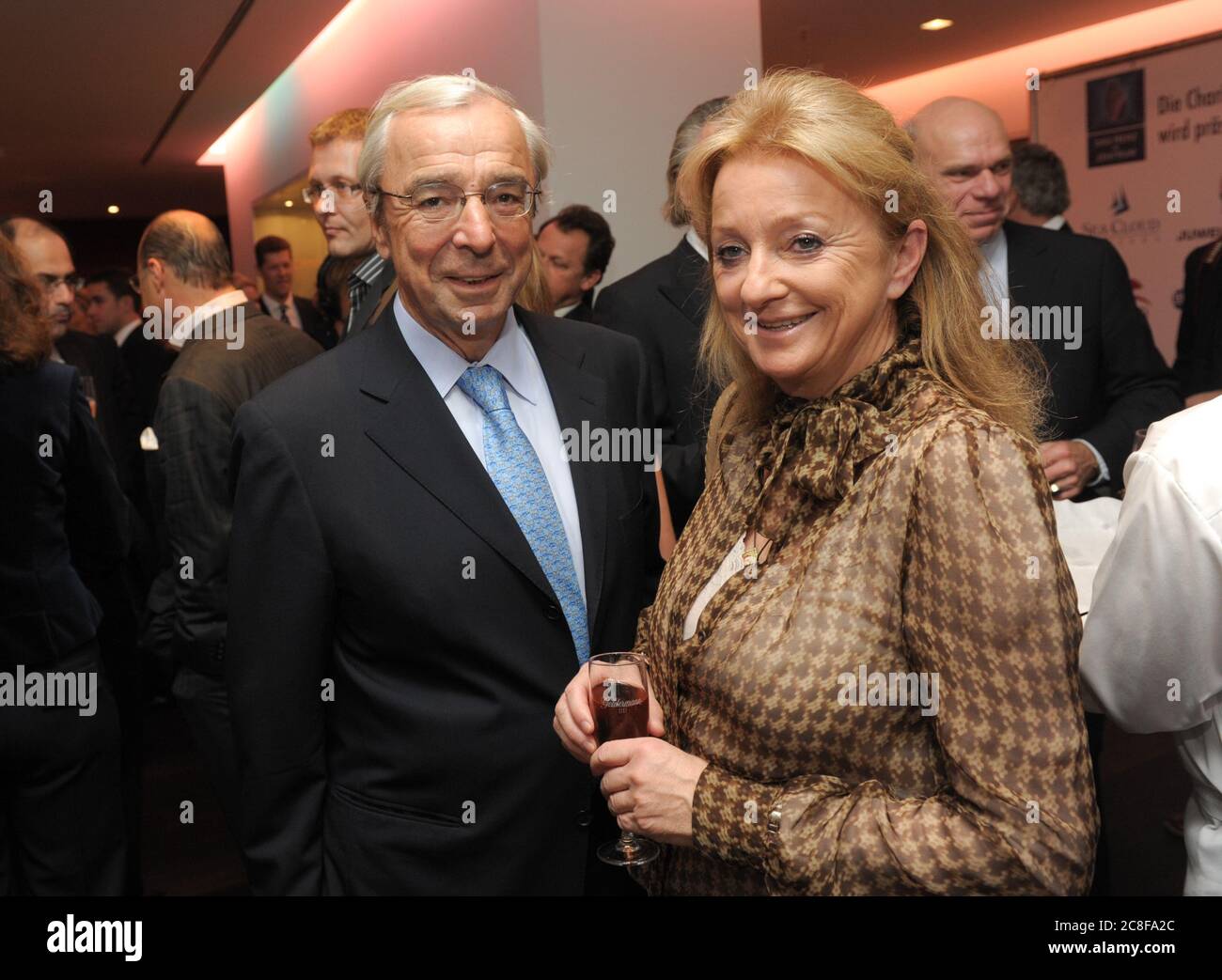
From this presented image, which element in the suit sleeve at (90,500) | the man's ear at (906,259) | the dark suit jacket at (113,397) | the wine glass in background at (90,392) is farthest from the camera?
the dark suit jacket at (113,397)

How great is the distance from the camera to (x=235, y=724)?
1.68 meters

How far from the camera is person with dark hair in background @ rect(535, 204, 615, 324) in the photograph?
378 cm

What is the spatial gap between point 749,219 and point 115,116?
8765 mm

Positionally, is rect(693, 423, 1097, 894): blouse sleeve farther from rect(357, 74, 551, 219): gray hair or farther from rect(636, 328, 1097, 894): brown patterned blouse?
rect(357, 74, 551, 219): gray hair

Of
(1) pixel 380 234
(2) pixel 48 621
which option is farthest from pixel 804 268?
(2) pixel 48 621

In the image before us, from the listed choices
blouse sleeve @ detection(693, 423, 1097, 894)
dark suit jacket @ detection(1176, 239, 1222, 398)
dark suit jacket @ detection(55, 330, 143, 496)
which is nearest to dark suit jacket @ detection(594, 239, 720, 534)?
blouse sleeve @ detection(693, 423, 1097, 894)

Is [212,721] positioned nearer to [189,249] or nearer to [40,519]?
[40,519]

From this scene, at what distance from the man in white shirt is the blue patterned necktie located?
0.74 metres

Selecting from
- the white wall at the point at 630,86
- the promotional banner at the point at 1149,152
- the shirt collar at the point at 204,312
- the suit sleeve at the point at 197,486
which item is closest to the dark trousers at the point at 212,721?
the suit sleeve at the point at 197,486

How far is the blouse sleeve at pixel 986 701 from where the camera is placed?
114cm

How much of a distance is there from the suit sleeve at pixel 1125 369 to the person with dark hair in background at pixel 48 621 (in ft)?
7.89

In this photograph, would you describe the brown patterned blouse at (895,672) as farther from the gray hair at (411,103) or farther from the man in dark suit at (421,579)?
the gray hair at (411,103)
